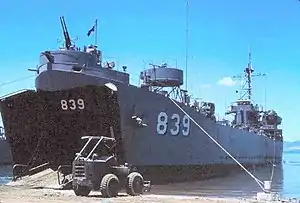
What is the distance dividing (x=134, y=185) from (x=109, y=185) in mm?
1038

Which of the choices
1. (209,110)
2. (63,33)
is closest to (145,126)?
(63,33)

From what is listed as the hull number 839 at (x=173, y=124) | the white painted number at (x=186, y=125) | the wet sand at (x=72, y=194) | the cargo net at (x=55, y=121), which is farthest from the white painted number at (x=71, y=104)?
the white painted number at (x=186, y=125)

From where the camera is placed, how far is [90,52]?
779 inches

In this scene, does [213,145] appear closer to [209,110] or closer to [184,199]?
[209,110]

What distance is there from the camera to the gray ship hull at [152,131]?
18500mm

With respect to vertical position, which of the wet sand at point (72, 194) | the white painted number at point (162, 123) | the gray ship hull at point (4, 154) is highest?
the white painted number at point (162, 123)

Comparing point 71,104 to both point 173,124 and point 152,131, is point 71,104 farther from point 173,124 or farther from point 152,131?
point 173,124

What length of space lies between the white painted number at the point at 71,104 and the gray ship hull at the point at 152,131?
2.06 feet

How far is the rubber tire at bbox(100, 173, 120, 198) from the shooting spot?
13.7m

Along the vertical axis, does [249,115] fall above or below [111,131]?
above

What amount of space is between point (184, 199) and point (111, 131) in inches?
217

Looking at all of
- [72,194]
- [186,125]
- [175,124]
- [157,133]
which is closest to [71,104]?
[157,133]

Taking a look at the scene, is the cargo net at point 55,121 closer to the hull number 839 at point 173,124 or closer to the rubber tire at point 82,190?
the hull number 839 at point 173,124

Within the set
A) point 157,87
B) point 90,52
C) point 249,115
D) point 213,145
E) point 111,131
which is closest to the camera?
point 111,131
